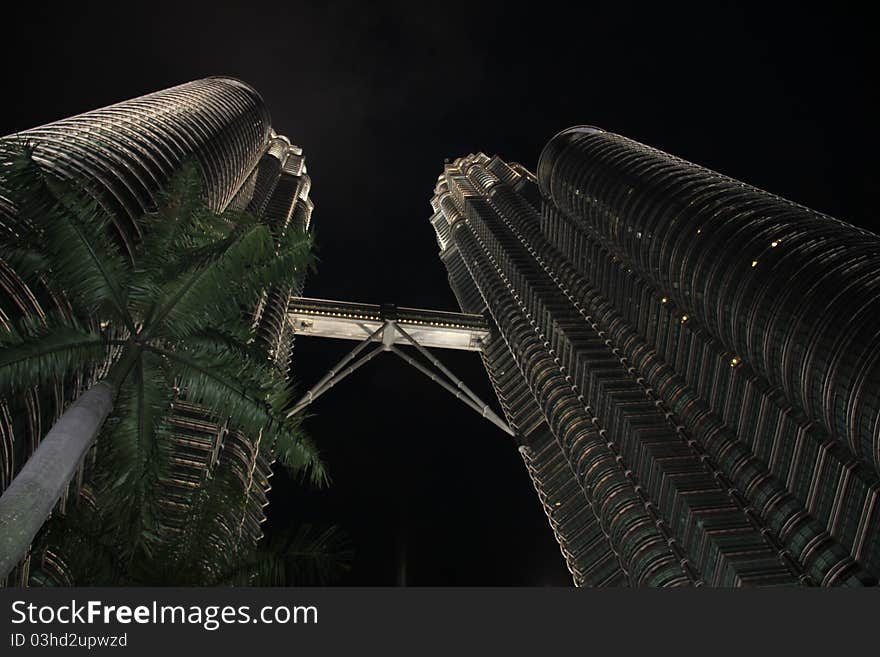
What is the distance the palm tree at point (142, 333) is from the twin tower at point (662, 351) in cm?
1539

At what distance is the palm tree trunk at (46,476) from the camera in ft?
44.9

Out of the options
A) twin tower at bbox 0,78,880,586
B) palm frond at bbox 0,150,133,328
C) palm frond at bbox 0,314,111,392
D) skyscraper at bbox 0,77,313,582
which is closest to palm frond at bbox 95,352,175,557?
skyscraper at bbox 0,77,313,582

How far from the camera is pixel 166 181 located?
82.3 m

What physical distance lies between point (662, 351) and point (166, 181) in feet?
202

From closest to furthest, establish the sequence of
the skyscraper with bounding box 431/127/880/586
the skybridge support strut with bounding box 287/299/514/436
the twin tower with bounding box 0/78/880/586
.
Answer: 1. the skyscraper with bounding box 431/127/880/586
2. the twin tower with bounding box 0/78/880/586
3. the skybridge support strut with bounding box 287/299/514/436

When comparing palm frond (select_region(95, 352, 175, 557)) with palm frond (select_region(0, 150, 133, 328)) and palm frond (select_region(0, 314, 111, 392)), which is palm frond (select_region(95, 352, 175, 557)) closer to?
palm frond (select_region(0, 314, 111, 392))

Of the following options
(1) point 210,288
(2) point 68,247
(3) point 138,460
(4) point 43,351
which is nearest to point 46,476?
(4) point 43,351

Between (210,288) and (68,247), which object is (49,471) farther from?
(210,288)

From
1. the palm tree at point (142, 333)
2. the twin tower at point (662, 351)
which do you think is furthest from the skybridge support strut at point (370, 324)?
the palm tree at point (142, 333)

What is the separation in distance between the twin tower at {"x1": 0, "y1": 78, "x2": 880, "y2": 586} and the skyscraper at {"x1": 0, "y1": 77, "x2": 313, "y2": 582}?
425 millimetres

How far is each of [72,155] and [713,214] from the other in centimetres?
6168

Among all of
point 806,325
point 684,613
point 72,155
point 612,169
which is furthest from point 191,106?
point 684,613

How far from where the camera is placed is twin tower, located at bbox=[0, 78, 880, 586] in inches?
2562

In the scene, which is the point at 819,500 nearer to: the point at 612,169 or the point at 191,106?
the point at 612,169
